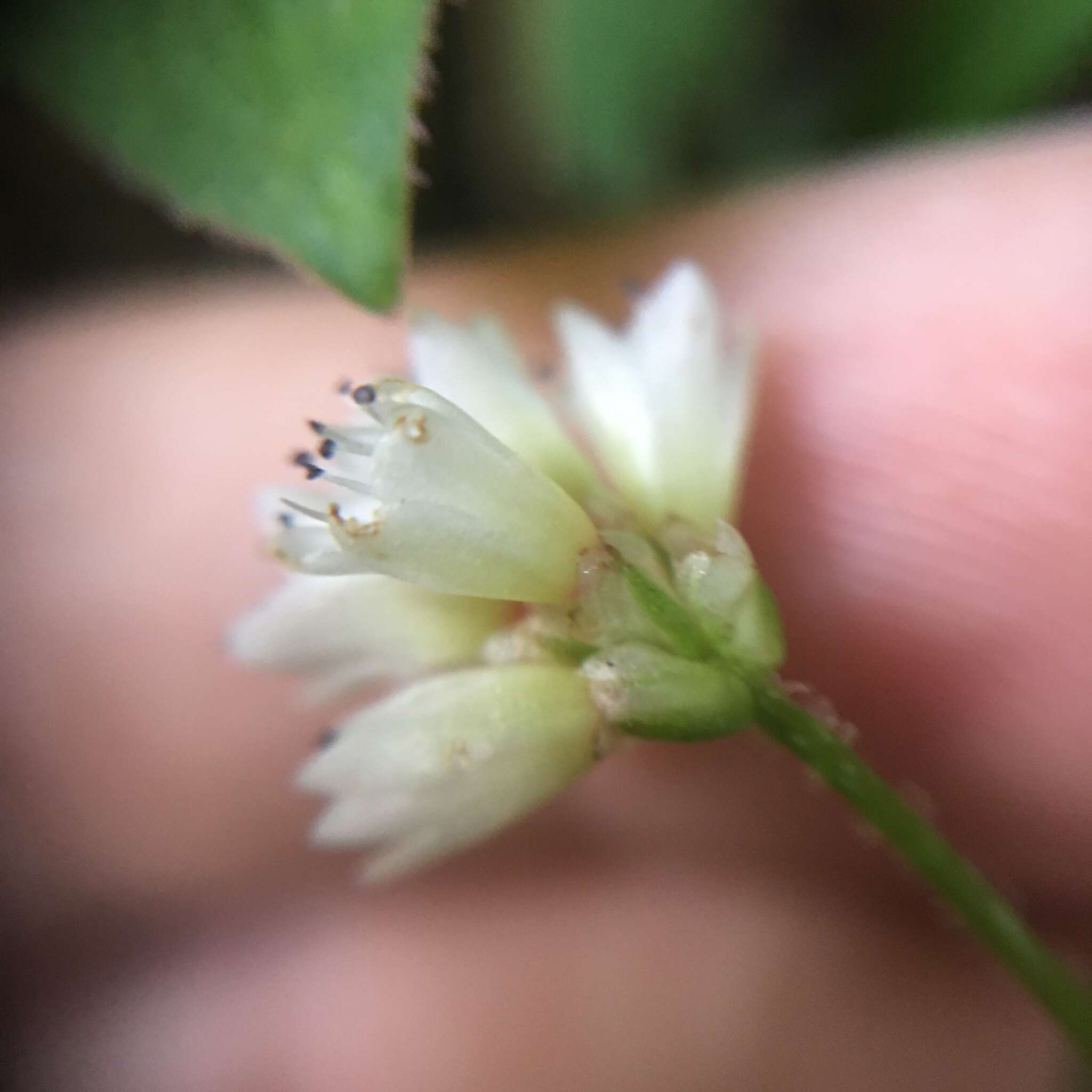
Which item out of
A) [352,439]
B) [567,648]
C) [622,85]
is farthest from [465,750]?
[622,85]

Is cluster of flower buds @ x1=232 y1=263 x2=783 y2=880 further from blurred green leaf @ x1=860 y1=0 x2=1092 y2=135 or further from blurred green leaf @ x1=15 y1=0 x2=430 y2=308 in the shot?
blurred green leaf @ x1=860 y1=0 x2=1092 y2=135

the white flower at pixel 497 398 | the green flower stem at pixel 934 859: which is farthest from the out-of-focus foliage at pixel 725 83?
the green flower stem at pixel 934 859

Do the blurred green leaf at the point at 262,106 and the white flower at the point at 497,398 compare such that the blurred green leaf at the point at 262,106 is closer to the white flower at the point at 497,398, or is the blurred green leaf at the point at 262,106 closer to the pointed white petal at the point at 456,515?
the white flower at the point at 497,398

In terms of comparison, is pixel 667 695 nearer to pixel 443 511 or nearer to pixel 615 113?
pixel 443 511

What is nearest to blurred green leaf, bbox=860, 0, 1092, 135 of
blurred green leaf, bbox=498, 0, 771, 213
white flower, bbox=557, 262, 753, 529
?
blurred green leaf, bbox=498, 0, 771, 213

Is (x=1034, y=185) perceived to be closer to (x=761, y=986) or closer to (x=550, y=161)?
(x=550, y=161)

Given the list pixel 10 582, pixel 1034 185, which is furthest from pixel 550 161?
pixel 10 582
